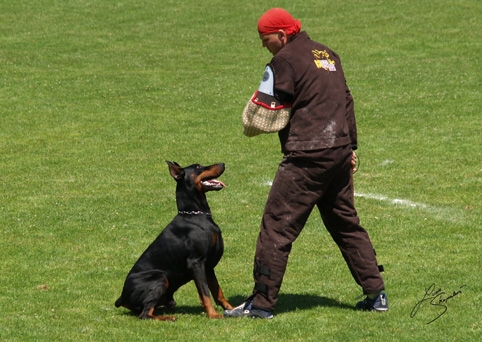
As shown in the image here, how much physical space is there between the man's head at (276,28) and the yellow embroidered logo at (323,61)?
265 mm

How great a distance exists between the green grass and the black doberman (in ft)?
0.73

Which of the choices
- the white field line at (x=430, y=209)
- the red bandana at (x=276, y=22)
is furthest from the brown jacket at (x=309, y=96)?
the white field line at (x=430, y=209)

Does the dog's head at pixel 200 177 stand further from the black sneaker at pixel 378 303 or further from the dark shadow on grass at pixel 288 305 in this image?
the black sneaker at pixel 378 303

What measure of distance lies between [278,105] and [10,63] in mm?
15745

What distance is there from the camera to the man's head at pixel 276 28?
758 cm

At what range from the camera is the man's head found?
24.9ft

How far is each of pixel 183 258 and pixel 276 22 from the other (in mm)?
2108

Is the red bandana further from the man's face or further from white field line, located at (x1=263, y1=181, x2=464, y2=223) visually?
white field line, located at (x1=263, y1=181, x2=464, y2=223)

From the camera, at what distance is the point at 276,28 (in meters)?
7.63

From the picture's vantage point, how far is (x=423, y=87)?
19.2 m

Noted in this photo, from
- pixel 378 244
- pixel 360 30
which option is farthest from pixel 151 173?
pixel 360 30

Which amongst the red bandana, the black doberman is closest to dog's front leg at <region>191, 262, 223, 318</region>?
the black doberman

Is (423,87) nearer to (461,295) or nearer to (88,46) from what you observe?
(88,46)

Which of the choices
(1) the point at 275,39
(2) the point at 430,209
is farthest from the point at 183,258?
(2) the point at 430,209
